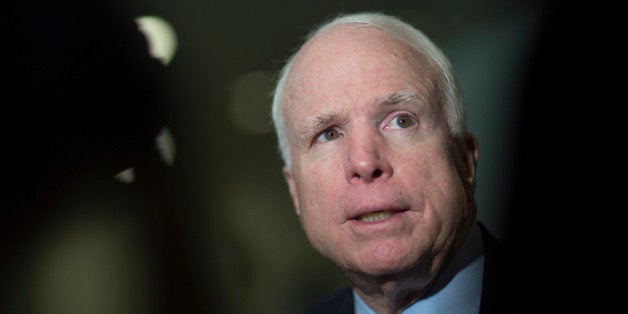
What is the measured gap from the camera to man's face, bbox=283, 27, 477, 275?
1.11m

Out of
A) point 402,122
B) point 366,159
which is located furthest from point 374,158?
point 402,122

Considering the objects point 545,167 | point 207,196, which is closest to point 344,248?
point 207,196

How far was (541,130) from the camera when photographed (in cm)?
153

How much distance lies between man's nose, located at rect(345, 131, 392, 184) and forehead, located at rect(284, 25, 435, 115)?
76 millimetres

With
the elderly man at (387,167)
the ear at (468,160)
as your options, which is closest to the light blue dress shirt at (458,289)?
the elderly man at (387,167)

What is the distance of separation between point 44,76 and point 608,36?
1329mm

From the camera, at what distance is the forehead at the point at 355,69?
1152 millimetres

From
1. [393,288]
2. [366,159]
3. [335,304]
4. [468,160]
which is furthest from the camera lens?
[335,304]

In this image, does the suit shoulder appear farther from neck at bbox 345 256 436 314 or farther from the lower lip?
the lower lip

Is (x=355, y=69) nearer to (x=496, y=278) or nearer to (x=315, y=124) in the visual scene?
(x=315, y=124)

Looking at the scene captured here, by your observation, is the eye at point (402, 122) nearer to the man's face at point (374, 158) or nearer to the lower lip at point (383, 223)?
the man's face at point (374, 158)

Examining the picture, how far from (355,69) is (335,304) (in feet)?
2.11

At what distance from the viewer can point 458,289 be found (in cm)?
122

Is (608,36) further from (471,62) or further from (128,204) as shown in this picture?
(128,204)
